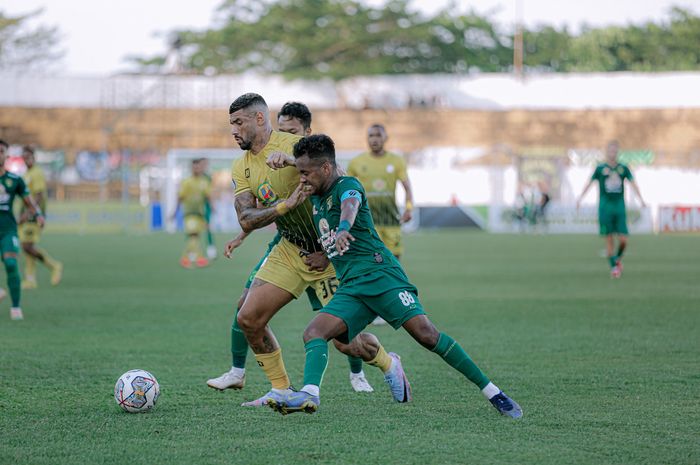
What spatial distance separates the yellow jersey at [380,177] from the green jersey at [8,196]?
4197mm

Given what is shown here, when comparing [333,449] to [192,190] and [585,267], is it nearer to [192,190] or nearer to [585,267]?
[585,267]

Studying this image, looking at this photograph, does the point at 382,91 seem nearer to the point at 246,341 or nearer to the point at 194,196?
the point at 194,196

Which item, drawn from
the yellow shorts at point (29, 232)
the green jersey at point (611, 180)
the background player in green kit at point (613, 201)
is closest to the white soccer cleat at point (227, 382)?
the yellow shorts at point (29, 232)

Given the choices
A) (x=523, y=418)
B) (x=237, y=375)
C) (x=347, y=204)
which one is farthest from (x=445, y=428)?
(x=237, y=375)

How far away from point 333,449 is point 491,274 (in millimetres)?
15203

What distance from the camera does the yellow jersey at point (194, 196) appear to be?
2455 cm

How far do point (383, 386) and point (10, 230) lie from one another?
22.5ft

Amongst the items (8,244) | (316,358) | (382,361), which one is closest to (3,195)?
(8,244)

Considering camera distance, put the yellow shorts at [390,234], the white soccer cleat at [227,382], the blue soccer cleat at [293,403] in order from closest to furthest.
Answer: the blue soccer cleat at [293,403] < the white soccer cleat at [227,382] < the yellow shorts at [390,234]

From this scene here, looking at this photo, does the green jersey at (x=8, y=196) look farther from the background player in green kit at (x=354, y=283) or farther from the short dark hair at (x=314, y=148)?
the short dark hair at (x=314, y=148)

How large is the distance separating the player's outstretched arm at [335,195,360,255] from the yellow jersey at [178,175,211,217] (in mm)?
18203

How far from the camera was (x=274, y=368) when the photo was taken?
25.2 feet

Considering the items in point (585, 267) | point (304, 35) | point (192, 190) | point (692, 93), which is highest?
point (304, 35)

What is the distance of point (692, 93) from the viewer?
58875 millimetres
